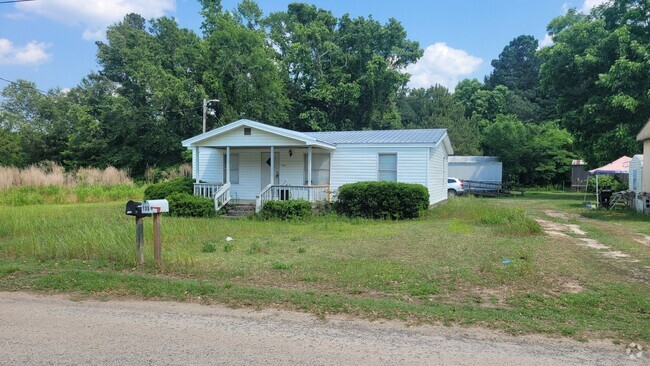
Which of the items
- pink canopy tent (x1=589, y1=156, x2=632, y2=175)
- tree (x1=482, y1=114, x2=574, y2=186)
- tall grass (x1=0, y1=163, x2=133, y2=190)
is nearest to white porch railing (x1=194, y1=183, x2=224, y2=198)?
tall grass (x1=0, y1=163, x2=133, y2=190)

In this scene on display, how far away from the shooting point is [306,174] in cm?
1811

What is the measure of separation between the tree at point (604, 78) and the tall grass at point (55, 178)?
27333 mm

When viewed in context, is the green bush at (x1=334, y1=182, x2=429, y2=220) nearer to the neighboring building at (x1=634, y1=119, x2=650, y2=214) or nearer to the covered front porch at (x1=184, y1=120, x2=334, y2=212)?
the covered front porch at (x1=184, y1=120, x2=334, y2=212)

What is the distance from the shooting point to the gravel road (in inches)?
146

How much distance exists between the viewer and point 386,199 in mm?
15188

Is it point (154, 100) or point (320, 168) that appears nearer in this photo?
point (320, 168)

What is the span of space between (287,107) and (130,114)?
483 inches

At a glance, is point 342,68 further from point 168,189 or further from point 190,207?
point 190,207

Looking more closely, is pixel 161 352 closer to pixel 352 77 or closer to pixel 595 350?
pixel 595 350

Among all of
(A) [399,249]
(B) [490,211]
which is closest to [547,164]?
(B) [490,211]

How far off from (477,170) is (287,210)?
22581 mm

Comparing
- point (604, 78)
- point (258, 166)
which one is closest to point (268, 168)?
point (258, 166)

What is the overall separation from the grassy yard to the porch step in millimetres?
4700

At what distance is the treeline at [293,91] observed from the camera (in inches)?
1083
